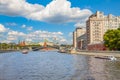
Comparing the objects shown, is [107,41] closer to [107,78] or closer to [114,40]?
[114,40]

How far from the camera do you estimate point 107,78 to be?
48.4 meters

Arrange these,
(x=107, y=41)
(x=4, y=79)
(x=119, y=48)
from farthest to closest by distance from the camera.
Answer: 1. (x=107, y=41)
2. (x=119, y=48)
3. (x=4, y=79)

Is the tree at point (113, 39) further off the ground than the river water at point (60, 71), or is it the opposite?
the tree at point (113, 39)

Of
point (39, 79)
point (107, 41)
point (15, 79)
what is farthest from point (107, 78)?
point (107, 41)

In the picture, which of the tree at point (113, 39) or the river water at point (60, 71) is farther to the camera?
the tree at point (113, 39)

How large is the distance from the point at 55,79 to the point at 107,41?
117m

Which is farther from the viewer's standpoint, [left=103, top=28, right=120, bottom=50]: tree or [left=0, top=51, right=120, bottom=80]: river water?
[left=103, top=28, right=120, bottom=50]: tree

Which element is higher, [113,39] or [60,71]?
[113,39]

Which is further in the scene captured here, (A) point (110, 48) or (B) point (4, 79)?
(A) point (110, 48)

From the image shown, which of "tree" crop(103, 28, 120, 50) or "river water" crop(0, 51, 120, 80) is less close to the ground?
"tree" crop(103, 28, 120, 50)

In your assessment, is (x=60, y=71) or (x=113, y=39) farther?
(x=113, y=39)

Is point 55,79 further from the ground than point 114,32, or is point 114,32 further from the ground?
point 114,32

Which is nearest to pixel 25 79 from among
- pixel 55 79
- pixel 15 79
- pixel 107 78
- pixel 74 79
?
pixel 15 79

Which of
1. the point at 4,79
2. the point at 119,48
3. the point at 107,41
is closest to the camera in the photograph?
the point at 4,79
